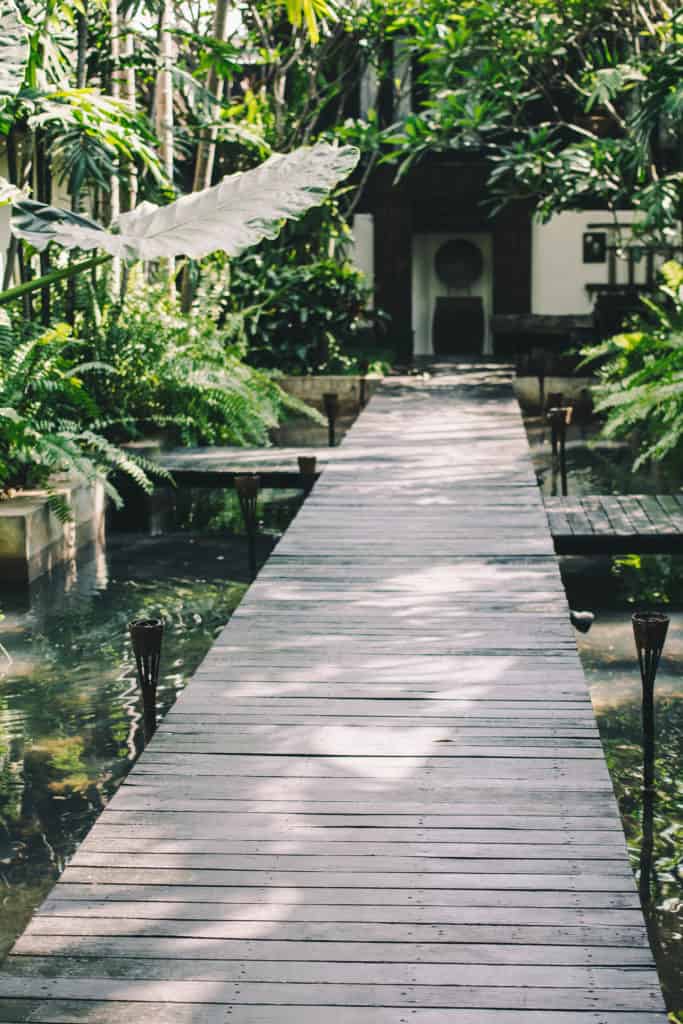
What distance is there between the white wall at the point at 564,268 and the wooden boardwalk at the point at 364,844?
1447 cm

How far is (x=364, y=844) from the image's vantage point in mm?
3619

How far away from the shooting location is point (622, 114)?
62.7 ft

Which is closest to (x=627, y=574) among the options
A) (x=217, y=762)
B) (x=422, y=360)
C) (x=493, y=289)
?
(x=217, y=762)

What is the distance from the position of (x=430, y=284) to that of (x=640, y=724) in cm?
1609

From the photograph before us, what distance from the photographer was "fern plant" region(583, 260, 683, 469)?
32.0 ft

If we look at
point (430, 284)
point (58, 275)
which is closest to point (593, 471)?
point (58, 275)

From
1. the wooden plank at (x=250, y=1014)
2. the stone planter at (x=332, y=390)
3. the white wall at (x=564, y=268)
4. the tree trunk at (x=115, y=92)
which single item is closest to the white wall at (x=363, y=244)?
the white wall at (x=564, y=268)

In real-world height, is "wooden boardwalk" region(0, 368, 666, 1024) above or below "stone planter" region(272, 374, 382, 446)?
below

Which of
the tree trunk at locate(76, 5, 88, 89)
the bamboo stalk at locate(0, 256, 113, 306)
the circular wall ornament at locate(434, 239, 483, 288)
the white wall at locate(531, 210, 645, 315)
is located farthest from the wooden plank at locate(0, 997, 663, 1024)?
the circular wall ornament at locate(434, 239, 483, 288)

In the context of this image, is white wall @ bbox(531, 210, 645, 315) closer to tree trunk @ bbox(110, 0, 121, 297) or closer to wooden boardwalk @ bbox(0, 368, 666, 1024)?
tree trunk @ bbox(110, 0, 121, 297)

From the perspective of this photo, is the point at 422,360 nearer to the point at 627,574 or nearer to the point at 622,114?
the point at 622,114

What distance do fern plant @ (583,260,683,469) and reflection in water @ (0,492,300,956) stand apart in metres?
2.95

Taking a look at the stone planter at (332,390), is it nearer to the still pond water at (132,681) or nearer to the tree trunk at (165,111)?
the tree trunk at (165,111)

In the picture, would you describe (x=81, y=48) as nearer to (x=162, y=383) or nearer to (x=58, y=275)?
(x=162, y=383)
